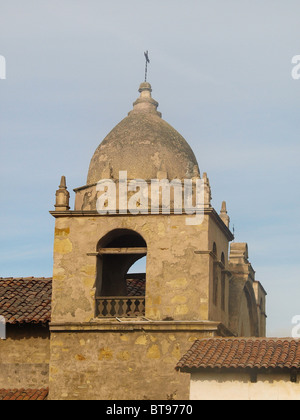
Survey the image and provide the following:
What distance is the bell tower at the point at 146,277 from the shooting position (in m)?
21.7

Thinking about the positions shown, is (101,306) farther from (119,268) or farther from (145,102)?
(145,102)

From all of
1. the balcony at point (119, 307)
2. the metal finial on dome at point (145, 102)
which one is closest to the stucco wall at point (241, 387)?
the balcony at point (119, 307)

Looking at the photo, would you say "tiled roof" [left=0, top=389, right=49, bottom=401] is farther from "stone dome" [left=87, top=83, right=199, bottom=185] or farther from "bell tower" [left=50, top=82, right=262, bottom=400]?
"stone dome" [left=87, top=83, right=199, bottom=185]

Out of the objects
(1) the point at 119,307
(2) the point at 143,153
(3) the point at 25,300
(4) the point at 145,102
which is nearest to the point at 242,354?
(1) the point at 119,307

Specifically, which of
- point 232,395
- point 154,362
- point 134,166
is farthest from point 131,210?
point 232,395

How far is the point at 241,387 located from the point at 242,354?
0.74 metres

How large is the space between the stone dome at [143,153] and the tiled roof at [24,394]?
5.35 metres

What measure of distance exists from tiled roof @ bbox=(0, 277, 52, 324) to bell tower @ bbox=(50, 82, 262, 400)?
98cm

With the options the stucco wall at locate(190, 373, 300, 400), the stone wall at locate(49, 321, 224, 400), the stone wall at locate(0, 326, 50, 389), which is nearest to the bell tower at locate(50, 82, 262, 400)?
the stone wall at locate(49, 321, 224, 400)

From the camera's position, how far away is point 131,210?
899 inches

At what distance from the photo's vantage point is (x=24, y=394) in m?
22.9

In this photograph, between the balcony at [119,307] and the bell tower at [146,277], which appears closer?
the bell tower at [146,277]

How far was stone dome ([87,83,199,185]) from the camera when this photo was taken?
930 inches

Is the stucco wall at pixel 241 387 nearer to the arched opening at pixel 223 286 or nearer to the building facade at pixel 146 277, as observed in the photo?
the building facade at pixel 146 277
